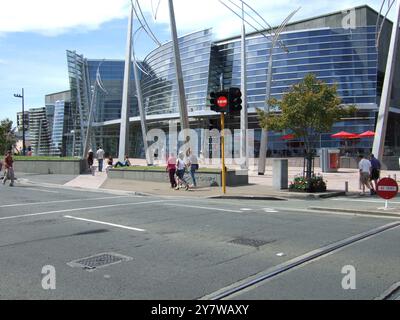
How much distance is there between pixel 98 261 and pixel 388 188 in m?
9.13

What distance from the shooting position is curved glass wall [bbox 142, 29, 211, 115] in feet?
210

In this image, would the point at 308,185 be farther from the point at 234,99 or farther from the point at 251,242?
the point at 251,242

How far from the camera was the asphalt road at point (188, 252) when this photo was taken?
227 inches

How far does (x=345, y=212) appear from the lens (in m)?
13.2

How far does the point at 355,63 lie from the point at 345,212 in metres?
44.6

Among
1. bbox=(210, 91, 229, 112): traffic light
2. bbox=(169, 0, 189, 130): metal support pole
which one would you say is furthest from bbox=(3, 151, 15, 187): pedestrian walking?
bbox=(210, 91, 229, 112): traffic light

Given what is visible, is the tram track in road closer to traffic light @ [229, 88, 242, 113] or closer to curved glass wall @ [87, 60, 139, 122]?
traffic light @ [229, 88, 242, 113]

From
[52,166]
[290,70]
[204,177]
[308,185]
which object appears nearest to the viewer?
[308,185]

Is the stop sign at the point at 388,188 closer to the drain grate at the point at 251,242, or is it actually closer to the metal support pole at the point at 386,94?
the drain grate at the point at 251,242

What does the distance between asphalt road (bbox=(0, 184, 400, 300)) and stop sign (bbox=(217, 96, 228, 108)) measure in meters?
5.86

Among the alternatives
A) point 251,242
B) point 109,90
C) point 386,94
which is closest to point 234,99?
point 251,242

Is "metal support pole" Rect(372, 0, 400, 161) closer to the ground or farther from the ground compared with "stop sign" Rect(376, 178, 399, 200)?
farther from the ground

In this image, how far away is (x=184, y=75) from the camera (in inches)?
2702

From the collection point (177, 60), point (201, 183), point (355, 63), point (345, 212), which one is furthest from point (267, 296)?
point (355, 63)
